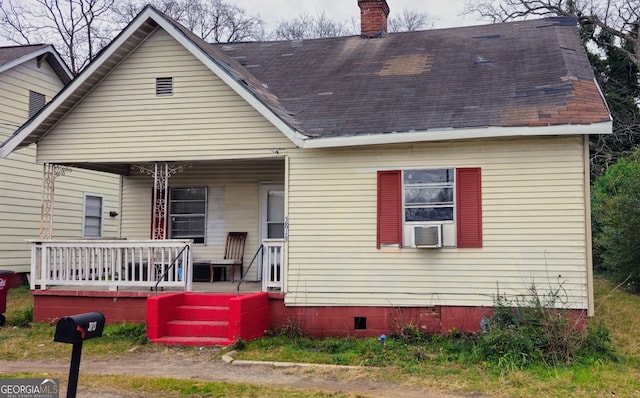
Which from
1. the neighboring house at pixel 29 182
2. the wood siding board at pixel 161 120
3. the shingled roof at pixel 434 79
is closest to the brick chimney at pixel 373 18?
the shingled roof at pixel 434 79

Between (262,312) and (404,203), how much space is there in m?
2.93

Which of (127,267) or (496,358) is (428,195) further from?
(127,267)

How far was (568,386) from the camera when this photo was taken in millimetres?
7051

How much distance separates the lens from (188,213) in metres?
13.5

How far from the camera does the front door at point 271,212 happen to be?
13.0 metres

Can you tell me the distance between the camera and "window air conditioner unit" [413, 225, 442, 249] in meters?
9.72

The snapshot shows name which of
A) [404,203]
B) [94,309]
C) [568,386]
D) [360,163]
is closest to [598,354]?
[568,386]

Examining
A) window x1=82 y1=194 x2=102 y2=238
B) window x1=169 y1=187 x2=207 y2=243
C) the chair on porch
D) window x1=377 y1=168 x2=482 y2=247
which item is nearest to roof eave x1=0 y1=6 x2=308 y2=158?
window x1=377 y1=168 x2=482 y2=247

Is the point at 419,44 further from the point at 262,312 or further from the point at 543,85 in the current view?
the point at 262,312

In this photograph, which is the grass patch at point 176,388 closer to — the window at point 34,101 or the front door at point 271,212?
the front door at point 271,212

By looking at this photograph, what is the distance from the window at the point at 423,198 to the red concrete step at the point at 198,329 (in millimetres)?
2866

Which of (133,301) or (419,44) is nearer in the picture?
(133,301)

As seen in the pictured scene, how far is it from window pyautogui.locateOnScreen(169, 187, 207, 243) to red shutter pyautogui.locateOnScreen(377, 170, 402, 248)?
4768 mm

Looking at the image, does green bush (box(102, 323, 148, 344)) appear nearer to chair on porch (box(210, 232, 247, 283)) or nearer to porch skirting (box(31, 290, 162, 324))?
porch skirting (box(31, 290, 162, 324))
